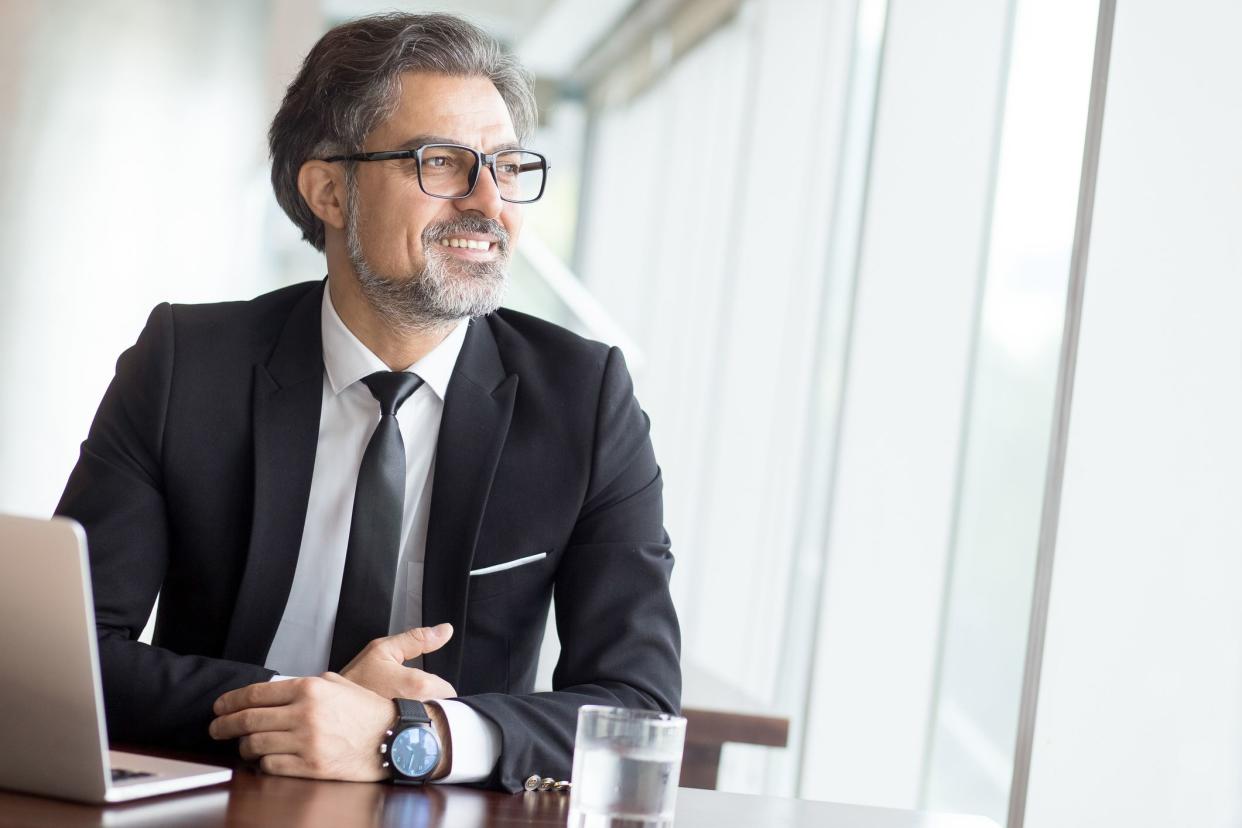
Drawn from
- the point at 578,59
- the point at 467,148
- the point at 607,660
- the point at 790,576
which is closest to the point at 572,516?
the point at 607,660

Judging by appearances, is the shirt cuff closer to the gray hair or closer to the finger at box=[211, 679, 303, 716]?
the finger at box=[211, 679, 303, 716]

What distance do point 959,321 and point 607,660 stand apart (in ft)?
6.61

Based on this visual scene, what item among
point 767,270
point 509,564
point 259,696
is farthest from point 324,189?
point 767,270

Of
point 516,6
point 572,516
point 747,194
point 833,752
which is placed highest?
point 516,6

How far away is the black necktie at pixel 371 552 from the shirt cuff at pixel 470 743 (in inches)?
13.2

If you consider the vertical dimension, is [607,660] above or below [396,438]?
below

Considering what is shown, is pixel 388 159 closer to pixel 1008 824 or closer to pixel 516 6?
pixel 1008 824

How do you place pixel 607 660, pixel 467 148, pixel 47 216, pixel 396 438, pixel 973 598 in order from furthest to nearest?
1. pixel 47 216
2. pixel 973 598
3. pixel 467 148
4. pixel 396 438
5. pixel 607 660

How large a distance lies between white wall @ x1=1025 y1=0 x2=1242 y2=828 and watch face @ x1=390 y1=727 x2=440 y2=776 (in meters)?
1.08

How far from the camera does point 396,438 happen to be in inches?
64.4

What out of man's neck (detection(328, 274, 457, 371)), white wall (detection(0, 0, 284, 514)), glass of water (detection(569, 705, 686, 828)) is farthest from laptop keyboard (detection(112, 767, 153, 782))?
white wall (detection(0, 0, 284, 514))

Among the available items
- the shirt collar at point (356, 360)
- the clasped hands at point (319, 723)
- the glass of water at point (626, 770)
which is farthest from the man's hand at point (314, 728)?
the shirt collar at point (356, 360)

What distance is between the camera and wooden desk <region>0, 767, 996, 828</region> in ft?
3.16

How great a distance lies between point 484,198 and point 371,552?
19.3 inches
